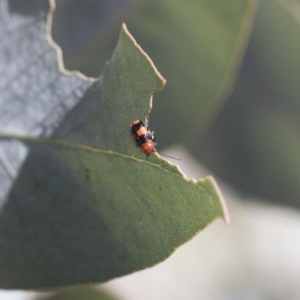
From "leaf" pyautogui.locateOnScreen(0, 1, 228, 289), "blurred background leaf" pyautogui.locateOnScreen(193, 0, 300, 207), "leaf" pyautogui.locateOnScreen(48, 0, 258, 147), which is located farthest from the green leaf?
"leaf" pyautogui.locateOnScreen(0, 1, 228, 289)

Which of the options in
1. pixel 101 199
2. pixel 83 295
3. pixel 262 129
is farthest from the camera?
pixel 262 129

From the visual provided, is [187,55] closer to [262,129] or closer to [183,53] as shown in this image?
[183,53]

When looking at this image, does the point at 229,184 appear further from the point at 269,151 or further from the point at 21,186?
the point at 21,186

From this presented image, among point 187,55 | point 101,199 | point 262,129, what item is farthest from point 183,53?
point 101,199

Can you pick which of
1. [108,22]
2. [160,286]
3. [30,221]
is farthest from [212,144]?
[160,286]

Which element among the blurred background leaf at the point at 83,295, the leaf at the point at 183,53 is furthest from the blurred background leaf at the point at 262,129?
the blurred background leaf at the point at 83,295

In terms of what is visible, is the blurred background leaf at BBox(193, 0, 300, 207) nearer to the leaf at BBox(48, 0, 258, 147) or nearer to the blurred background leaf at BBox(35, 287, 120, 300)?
the leaf at BBox(48, 0, 258, 147)

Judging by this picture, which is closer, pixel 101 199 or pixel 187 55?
pixel 101 199

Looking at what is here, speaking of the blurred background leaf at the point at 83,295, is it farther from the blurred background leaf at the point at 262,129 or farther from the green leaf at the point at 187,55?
the blurred background leaf at the point at 262,129
